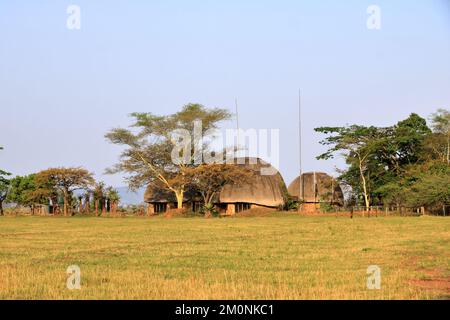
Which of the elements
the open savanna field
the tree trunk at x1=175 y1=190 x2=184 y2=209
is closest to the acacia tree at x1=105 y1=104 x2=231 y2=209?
the tree trunk at x1=175 y1=190 x2=184 y2=209

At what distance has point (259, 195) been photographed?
65.1 metres

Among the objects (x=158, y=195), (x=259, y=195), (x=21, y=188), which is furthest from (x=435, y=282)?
(x=21, y=188)

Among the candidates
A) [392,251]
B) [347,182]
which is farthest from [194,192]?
[392,251]

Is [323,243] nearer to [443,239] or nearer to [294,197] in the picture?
[443,239]

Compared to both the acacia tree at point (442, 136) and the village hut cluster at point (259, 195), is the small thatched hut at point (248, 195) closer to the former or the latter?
the village hut cluster at point (259, 195)

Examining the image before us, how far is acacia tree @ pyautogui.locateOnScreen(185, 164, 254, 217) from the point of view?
188 feet

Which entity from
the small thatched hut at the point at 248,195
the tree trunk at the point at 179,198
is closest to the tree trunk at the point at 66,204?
the small thatched hut at the point at 248,195

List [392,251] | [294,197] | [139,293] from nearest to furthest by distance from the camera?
[139,293]
[392,251]
[294,197]

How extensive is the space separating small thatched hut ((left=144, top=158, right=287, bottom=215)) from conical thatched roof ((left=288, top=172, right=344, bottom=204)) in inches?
124

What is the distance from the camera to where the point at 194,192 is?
64750 mm

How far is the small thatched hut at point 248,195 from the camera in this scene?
213ft

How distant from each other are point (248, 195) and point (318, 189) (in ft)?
26.5
